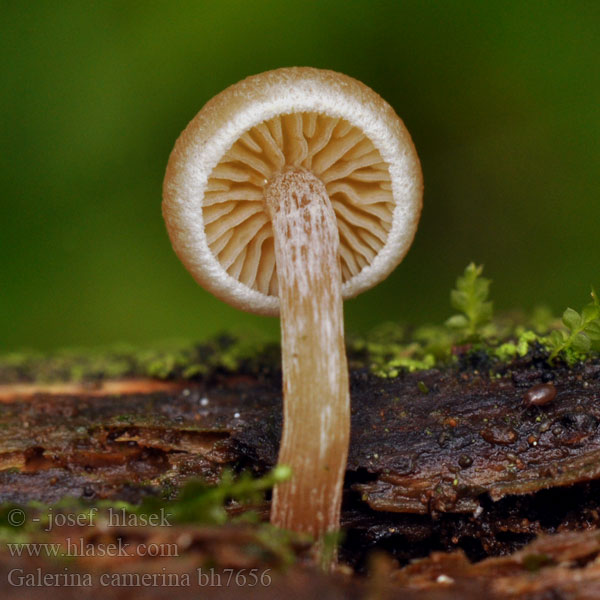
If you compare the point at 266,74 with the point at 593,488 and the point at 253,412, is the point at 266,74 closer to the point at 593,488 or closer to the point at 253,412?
the point at 253,412

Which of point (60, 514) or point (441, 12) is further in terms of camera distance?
point (441, 12)

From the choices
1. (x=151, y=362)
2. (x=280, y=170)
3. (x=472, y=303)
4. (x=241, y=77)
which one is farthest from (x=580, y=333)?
Result: (x=241, y=77)

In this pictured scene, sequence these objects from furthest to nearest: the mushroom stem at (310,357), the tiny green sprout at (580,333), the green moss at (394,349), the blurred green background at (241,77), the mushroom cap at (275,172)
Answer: the blurred green background at (241,77) → the green moss at (394,349) → the tiny green sprout at (580,333) → the mushroom cap at (275,172) → the mushroom stem at (310,357)

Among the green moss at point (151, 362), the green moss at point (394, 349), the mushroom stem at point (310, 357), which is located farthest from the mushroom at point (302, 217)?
the green moss at point (151, 362)

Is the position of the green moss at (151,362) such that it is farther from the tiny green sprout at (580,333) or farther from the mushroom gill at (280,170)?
the tiny green sprout at (580,333)

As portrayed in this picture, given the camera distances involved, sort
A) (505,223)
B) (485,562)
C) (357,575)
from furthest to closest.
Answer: (505,223), (357,575), (485,562)

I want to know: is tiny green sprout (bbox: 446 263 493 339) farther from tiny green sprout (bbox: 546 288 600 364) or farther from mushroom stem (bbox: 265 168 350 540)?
mushroom stem (bbox: 265 168 350 540)

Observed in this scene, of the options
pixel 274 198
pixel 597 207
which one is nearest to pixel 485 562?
pixel 274 198

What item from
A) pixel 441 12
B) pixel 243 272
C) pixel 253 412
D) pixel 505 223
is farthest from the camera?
pixel 505 223
